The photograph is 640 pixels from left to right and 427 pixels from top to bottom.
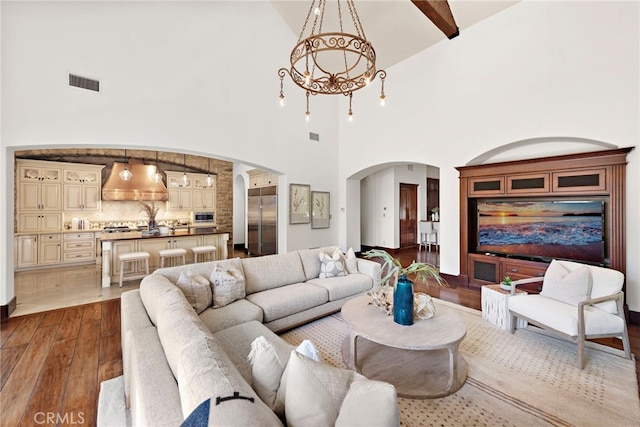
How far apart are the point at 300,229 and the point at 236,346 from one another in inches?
183

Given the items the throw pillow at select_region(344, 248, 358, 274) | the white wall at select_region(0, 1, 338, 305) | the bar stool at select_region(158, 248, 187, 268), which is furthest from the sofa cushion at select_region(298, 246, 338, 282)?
the bar stool at select_region(158, 248, 187, 268)

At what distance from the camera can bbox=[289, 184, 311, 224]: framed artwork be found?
6273 millimetres

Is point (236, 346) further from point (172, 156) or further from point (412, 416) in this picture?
point (172, 156)

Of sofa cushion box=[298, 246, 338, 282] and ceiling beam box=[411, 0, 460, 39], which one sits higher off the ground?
ceiling beam box=[411, 0, 460, 39]

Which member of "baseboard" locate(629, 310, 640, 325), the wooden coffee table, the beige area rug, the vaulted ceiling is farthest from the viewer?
the vaulted ceiling

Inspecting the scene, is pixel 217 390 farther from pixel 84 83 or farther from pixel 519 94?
pixel 519 94

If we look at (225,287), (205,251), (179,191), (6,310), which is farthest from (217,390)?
(179,191)

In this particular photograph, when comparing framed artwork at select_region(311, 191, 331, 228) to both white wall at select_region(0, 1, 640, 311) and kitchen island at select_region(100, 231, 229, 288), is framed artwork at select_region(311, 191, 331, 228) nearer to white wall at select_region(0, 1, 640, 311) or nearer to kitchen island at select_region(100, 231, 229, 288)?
white wall at select_region(0, 1, 640, 311)

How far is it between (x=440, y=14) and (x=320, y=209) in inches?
176

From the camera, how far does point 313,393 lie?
3.20 ft

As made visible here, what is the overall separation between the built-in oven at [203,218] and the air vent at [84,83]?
16.2ft

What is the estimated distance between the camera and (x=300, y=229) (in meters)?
6.55

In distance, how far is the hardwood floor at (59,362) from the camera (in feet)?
6.20

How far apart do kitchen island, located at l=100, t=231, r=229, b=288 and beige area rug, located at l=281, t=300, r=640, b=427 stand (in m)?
3.88
